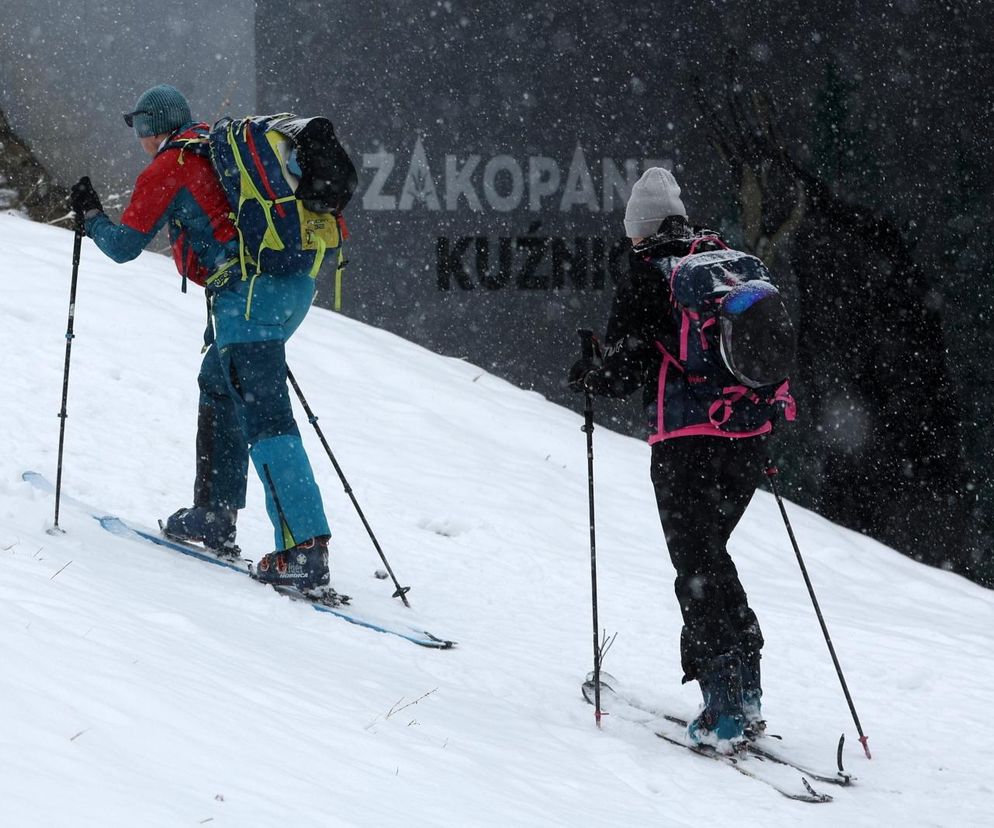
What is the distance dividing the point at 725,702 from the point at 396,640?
150 centimetres

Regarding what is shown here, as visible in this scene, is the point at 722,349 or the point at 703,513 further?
the point at 703,513

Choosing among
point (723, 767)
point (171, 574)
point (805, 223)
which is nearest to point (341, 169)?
point (171, 574)

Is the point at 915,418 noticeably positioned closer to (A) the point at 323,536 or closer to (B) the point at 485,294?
(B) the point at 485,294

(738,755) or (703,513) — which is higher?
(703,513)

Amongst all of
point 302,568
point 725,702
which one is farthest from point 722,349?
point 302,568

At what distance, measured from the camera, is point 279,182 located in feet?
15.7

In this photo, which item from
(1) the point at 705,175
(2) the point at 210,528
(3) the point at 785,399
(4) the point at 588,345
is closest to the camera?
(3) the point at 785,399

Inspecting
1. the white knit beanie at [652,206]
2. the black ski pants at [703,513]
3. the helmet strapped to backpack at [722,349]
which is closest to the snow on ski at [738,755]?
the black ski pants at [703,513]

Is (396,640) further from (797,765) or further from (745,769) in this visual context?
(797,765)

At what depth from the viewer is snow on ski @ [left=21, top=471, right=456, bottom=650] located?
493cm

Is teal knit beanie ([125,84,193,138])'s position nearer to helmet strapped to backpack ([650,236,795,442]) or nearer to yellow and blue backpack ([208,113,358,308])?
yellow and blue backpack ([208,113,358,308])

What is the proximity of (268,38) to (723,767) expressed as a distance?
11513mm

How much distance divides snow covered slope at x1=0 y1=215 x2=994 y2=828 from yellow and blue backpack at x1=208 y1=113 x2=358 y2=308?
1474 mm

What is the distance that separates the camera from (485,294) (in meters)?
14.2
